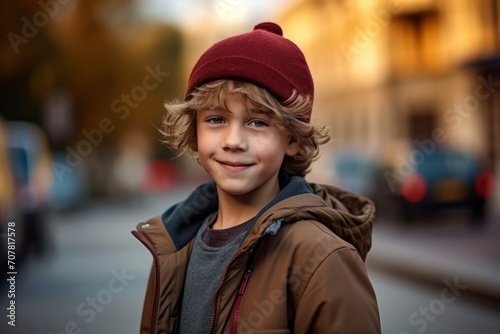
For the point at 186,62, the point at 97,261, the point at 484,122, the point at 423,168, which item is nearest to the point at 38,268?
the point at 97,261

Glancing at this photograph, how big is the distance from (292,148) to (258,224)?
355mm

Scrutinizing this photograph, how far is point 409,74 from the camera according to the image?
106 ft

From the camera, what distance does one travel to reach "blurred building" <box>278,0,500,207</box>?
26.1m

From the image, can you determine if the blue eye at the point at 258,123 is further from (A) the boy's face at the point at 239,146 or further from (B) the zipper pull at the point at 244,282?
(B) the zipper pull at the point at 244,282

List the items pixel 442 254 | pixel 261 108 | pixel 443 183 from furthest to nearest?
1. pixel 443 183
2. pixel 442 254
3. pixel 261 108

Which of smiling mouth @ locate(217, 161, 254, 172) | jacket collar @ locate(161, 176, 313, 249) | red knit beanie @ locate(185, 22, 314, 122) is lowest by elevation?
jacket collar @ locate(161, 176, 313, 249)

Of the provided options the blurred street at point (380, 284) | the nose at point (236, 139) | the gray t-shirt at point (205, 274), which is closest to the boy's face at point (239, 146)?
the nose at point (236, 139)

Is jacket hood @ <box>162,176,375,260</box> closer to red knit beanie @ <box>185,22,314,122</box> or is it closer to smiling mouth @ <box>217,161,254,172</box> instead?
smiling mouth @ <box>217,161,254,172</box>

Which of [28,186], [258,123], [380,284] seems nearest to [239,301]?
[258,123]

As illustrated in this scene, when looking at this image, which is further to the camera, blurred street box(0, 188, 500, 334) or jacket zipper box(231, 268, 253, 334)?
blurred street box(0, 188, 500, 334)

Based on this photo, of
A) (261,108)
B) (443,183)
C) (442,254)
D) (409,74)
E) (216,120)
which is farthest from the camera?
(409,74)

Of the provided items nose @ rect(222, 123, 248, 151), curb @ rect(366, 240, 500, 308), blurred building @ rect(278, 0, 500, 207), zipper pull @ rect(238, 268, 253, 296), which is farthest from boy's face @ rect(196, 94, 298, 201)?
blurred building @ rect(278, 0, 500, 207)

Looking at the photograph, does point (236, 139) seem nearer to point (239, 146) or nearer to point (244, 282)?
point (239, 146)

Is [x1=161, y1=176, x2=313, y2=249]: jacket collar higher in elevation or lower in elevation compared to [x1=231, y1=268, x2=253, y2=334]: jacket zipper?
higher
